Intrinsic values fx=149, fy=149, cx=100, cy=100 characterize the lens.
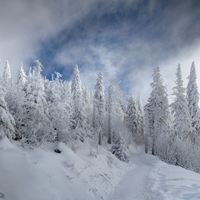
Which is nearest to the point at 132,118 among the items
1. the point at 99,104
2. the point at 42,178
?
the point at 99,104

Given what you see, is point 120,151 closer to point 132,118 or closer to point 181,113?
point 181,113

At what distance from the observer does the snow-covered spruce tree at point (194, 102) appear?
84.3ft

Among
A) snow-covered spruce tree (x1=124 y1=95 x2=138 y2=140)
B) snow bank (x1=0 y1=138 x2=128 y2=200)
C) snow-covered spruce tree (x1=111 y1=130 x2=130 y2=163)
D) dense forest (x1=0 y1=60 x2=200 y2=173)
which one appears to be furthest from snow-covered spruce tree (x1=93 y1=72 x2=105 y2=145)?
snow bank (x1=0 y1=138 x2=128 y2=200)

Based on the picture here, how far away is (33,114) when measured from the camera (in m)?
10.6

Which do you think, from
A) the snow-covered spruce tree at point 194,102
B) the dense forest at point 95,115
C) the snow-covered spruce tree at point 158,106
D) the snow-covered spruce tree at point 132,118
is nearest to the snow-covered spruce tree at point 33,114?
the dense forest at point 95,115

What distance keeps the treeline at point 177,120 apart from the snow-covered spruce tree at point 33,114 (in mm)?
18022

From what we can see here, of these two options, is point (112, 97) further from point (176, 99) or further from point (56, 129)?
point (56, 129)

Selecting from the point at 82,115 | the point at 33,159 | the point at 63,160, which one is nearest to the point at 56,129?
the point at 63,160

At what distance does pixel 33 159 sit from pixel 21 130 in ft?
11.5

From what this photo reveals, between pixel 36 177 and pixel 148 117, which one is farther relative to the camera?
pixel 148 117

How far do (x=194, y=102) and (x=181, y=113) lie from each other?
390cm

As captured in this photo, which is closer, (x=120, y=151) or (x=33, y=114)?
(x=33, y=114)

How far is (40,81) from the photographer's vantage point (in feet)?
37.4

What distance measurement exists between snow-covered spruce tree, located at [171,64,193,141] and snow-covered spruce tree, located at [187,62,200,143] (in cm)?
115
